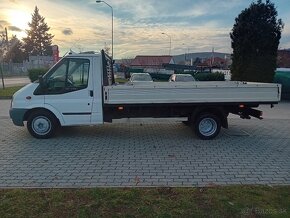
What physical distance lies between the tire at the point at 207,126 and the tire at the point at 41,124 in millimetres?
3641

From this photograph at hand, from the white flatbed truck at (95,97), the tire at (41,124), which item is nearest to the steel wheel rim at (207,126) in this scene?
the white flatbed truck at (95,97)

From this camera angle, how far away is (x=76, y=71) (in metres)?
7.80

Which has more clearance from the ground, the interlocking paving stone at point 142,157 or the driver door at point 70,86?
the driver door at point 70,86

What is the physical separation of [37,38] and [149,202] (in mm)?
92155

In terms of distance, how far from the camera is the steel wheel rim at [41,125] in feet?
26.0

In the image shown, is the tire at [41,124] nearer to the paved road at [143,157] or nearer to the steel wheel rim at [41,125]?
the steel wheel rim at [41,125]

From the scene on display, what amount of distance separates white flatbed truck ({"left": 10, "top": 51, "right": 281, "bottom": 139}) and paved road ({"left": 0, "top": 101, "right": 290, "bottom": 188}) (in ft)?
1.99

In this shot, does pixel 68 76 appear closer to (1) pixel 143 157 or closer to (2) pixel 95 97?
(2) pixel 95 97

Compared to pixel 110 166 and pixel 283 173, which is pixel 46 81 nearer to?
pixel 110 166

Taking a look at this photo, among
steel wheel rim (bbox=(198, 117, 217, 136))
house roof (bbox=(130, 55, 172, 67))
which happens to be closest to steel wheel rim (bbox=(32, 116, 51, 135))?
steel wheel rim (bbox=(198, 117, 217, 136))

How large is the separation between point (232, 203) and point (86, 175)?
8.18 ft

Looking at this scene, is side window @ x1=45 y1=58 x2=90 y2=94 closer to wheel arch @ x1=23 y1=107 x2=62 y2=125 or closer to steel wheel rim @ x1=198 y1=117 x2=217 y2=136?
wheel arch @ x1=23 y1=107 x2=62 y2=125

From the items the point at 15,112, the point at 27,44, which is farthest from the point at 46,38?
the point at 15,112

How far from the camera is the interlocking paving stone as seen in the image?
5.25 m
